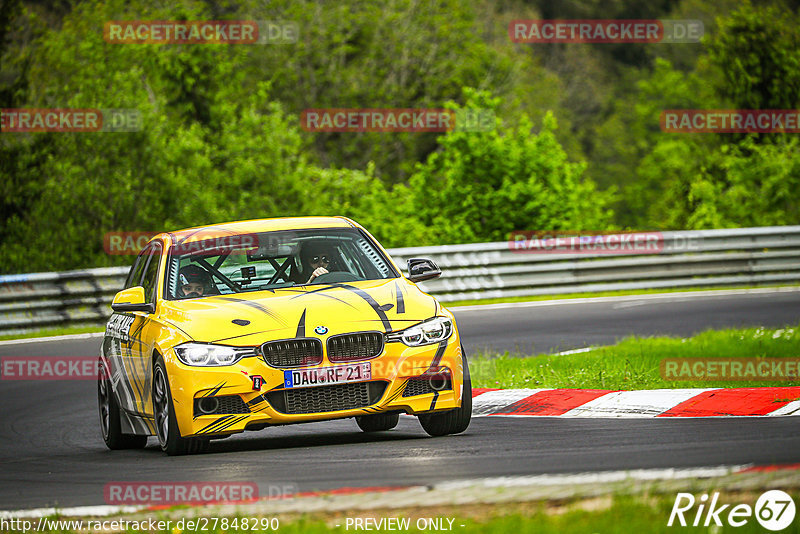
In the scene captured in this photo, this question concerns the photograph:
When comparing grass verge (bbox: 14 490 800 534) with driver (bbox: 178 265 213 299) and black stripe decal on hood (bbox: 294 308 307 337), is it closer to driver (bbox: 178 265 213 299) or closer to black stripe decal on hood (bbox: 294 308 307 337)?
black stripe decal on hood (bbox: 294 308 307 337)

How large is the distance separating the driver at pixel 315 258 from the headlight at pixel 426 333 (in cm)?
123

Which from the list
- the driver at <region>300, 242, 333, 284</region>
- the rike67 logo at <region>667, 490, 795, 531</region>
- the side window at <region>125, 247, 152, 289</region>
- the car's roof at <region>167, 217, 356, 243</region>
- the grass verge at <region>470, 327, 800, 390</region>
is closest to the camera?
the rike67 logo at <region>667, 490, 795, 531</region>

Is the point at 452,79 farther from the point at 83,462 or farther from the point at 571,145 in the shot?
the point at 83,462

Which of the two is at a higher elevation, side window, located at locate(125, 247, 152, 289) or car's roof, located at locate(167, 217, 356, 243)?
car's roof, located at locate(167, 217, 356, 243)

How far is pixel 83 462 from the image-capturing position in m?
9.15

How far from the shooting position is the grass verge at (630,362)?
10.9 meters

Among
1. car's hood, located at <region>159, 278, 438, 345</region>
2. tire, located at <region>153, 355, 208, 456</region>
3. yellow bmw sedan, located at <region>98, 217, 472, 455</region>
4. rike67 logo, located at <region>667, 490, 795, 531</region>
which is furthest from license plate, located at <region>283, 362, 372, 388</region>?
rike67 logo, located at <region>667, 490, 795, 531</region>

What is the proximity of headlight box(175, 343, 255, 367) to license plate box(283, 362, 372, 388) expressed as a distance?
0.96 ft

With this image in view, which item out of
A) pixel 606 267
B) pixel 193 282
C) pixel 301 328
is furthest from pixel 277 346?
pixel 606 267

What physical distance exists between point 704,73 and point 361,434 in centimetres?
5797

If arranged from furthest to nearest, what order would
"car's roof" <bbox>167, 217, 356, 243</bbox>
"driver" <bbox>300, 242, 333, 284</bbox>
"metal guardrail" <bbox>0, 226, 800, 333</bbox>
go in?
"metal guardrail" <bbox>0, 226, 800, 333</bbox> < "car's roof" <bbox>167, 217, 356, 243</bbox> < "driver" <bbox>300, 242, 333, 284</bbox>

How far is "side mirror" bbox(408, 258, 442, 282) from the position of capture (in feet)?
31.7

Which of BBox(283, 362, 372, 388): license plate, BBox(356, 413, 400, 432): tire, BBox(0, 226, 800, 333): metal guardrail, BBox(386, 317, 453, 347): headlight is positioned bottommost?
BBox(0, 226, 800, 333): metal guardrail

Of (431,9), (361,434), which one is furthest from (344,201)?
(361,434)
